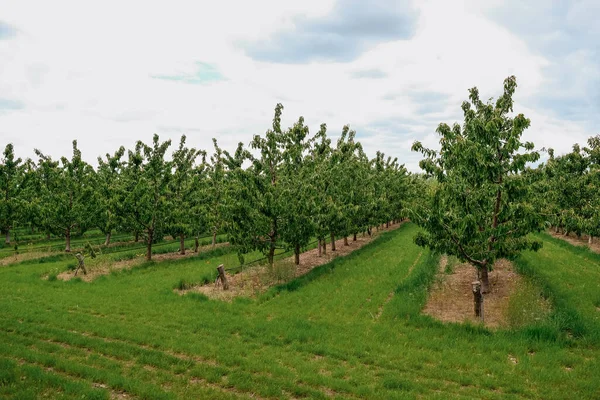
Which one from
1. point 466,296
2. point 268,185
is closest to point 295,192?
point 268,185

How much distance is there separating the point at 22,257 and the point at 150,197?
1169 centimetres

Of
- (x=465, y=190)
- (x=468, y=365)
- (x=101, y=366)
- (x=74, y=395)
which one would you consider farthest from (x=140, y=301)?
(x=465, y=190)

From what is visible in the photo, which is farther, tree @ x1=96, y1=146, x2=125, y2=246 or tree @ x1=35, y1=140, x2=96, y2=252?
tree @ x1=35, y1=140, x2=96, y2=252

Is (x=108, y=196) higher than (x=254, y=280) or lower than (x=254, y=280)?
higher

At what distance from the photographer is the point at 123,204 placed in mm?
28750

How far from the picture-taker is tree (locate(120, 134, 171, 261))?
95.6 feet

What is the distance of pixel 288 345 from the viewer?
41.0 feet

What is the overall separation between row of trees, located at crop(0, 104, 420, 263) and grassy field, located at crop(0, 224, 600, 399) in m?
4.50

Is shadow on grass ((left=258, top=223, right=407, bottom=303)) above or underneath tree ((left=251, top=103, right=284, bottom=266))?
underneath

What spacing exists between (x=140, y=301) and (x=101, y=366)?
763 centimetres

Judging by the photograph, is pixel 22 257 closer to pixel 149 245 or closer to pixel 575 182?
pixel 149 245

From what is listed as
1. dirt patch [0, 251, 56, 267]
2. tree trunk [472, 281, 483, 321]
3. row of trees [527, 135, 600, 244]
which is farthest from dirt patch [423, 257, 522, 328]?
dirt patch [0, 251, 56, 267]

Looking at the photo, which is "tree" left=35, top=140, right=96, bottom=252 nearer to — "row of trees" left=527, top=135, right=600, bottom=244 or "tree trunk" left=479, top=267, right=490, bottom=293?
"tree trunk" left=479, top=267, right=490, bottom=293

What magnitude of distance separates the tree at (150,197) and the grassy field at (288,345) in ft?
30.0
